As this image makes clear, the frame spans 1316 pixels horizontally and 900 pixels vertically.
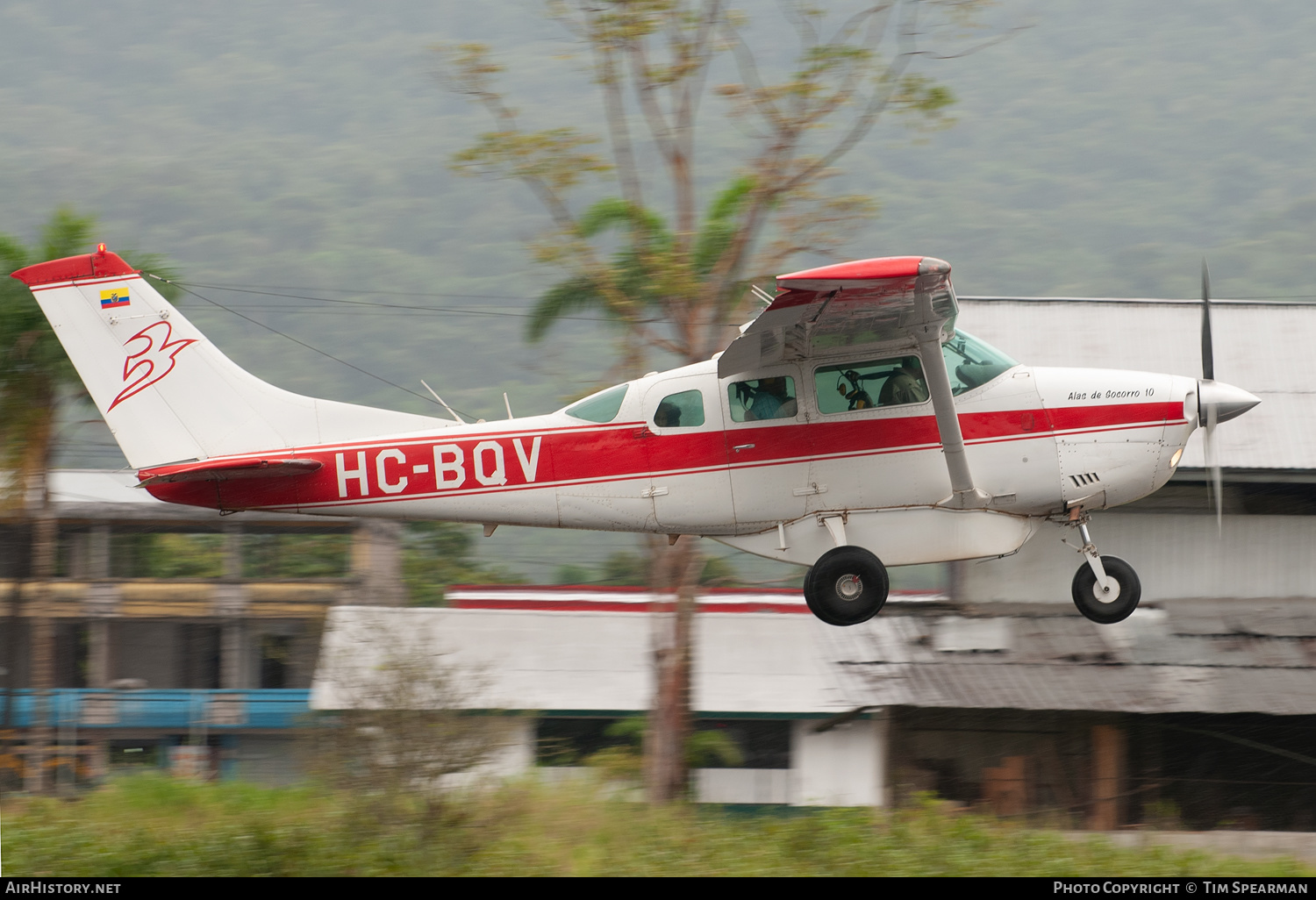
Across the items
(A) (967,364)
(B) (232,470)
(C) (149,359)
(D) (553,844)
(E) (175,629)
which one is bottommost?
(D) (553,844)

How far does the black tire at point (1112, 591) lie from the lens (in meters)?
9.83

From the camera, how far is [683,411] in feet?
32.2

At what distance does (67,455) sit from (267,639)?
761cm

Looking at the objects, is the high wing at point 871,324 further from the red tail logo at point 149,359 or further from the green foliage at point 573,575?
the green foliage at point 573,575

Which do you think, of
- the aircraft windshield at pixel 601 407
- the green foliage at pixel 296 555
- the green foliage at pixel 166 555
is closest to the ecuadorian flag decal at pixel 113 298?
the aircraft windshield at pixel 601 407

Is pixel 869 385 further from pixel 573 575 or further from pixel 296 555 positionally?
pixel 573 575

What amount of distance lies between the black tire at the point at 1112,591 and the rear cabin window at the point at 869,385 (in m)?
2.13

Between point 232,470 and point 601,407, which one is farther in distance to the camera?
point 601,407

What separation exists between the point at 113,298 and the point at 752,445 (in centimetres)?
577

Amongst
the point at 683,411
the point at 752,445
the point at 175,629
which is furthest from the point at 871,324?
the point at 175,629

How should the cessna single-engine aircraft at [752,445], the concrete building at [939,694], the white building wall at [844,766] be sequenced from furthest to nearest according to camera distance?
the white building wall at [844,766] → the concrete building at [939,694] → the cessna single-engine aircraft at [752,445]

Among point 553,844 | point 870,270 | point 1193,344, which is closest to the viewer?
point 870,270

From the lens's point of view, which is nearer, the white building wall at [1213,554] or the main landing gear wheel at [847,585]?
the main landing gear wheel at [847,585]
